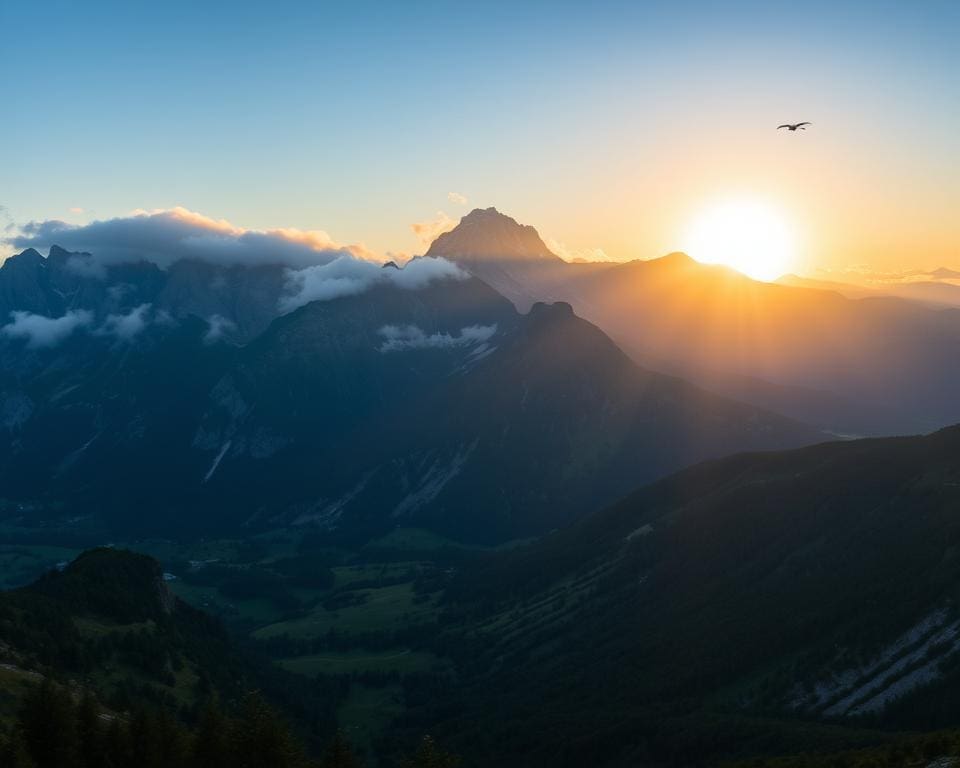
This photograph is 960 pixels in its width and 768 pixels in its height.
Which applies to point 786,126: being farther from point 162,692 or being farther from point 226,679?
point 226,679

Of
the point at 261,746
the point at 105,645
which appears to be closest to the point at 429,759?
the point at 261,746

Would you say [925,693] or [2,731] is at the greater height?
[2,731]

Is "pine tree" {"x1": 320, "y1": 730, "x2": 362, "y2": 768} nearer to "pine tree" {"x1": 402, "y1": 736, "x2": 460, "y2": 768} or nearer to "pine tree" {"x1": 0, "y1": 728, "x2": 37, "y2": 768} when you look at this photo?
"pine tree" {"x1": 402, "y1": 736, "x2": 460, "y2": 768}

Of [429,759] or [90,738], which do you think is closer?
[90,738]

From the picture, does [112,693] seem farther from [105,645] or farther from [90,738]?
[90,738]

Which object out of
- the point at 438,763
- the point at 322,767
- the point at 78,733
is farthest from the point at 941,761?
the point at 78,733

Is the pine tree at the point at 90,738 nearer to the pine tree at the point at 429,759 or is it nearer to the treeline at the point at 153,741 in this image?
the treeline at the point at 153,741

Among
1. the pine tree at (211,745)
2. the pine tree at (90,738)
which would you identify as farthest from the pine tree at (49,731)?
the pine tree at (211,745)

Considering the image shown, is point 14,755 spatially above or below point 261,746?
above
